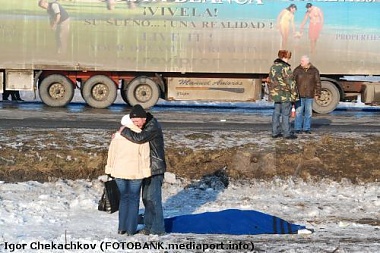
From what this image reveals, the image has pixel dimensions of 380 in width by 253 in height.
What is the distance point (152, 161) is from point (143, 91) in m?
14.9

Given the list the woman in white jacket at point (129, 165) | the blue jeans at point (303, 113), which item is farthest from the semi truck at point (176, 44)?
the woman in white jacket at point (129, 165)

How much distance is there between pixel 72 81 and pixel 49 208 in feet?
43.4

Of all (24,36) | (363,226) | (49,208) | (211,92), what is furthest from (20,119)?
(363,226)

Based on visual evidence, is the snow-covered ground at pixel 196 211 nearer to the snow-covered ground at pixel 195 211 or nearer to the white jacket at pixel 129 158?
the snow-covered ground at pixel 195 211

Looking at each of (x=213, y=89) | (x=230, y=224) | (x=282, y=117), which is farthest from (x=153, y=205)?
(x=213, y=89)

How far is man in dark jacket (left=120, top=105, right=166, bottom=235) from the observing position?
1061 cm

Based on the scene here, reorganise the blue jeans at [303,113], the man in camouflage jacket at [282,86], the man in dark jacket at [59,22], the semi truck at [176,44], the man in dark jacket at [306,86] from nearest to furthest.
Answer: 1. the man in camouflage jacket at [282,86]
2. the man in dark jacket at [306,86]
3. the blue jeans at [303,113]
4. the man in dark jacket at [59,22]
5. the semi truck at [176,44]

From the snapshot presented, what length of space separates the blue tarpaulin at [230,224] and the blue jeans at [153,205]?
403mm

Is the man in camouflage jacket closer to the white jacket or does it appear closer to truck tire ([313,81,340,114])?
the white jacket

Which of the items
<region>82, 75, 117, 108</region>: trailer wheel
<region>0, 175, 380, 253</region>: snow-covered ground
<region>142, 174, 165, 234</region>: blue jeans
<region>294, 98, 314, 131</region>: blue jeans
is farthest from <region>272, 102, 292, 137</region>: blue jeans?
<region>82, 75, 117, 108</region>: trailer wheel

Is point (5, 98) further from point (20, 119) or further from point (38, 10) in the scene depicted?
point (20, 119)

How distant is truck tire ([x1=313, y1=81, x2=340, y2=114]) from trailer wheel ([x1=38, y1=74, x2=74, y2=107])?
24.3ft

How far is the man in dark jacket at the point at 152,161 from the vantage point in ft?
34.8

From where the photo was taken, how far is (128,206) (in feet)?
36.2
